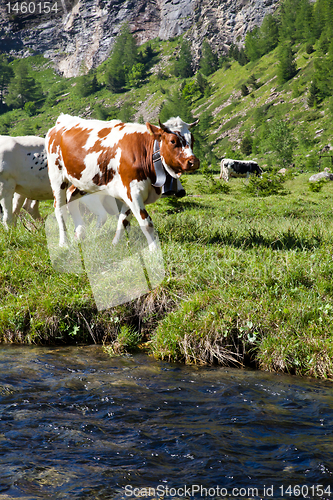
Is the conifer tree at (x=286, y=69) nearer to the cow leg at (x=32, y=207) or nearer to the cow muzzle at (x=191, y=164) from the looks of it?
the cow leg at (x=32, y=207)

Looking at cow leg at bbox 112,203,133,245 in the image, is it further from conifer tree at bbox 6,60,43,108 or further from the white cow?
conifer tree at bbox 6,60,43,108

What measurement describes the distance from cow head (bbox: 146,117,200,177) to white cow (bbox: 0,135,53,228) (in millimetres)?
3414

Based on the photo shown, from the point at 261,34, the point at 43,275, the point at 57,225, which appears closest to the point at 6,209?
the point at 57,225

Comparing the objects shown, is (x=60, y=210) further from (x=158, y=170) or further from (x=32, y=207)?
(x=32, y=207)

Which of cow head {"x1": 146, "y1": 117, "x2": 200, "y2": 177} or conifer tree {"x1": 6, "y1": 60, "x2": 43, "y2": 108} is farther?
conifer tree {"x1": 6, "y1": 60, "x2": 43, "y2": 108}

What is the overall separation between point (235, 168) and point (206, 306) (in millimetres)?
34054

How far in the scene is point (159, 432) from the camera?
3787 millimetres

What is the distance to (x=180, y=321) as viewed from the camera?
19.1ft

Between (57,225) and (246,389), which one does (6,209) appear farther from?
(246,389)

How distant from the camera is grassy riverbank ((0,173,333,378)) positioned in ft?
17.8

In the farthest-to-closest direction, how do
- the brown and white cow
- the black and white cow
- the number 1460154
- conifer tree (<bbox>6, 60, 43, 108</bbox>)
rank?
conifer tree (<bbox>6, 60, 43, 108</bbox>), the black and white cow, the brown and white cow, the number 1460154

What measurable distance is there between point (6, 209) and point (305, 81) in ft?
399

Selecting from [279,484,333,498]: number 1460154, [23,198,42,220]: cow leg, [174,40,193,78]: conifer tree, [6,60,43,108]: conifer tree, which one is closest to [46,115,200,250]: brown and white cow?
[23,198,42,220]: cow leg

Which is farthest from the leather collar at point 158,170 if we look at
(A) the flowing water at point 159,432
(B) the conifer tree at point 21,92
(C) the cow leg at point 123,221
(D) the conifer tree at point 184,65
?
(B) the conifer tree at point 21,92
